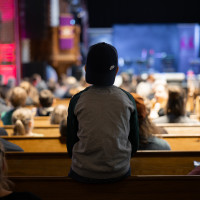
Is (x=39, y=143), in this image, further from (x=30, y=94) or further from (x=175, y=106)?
(x=30, y=94)

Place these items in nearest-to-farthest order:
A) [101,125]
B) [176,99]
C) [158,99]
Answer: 1. [101,125]
2. [176,99]
3. [158,99]

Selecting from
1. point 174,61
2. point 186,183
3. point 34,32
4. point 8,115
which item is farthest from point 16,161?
point 174,61

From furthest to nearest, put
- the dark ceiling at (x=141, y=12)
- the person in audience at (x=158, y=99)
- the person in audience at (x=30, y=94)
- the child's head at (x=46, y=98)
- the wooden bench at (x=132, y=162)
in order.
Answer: the dark ceiling at (x=141, y=12) → the person in audience at (x=30, y=94) → the child's head at (x=46, y=98) → the person in audience at (x=158, y=99) → the wooden bench at (x=132, y=162)

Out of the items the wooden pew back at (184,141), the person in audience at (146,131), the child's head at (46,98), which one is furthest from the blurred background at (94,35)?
the person in audience at (146,131)

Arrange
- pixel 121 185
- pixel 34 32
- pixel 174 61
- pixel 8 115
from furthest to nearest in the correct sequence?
pixel 174 61
pixel 34 32
pixel 8 115
pixel 121 185

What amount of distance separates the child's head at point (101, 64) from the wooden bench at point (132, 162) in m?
1.05

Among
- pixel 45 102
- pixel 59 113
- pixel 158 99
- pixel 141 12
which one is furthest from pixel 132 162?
pixel 141 12

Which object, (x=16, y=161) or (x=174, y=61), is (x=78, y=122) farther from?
(x=174, y=61)

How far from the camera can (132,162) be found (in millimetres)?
3316

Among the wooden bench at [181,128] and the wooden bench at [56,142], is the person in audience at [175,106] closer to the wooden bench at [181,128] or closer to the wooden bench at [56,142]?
the wooden bench at [181,128]

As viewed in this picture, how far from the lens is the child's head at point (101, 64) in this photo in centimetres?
237

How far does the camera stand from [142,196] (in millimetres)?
2410

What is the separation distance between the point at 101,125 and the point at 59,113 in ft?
8.16

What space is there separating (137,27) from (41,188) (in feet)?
66.7
